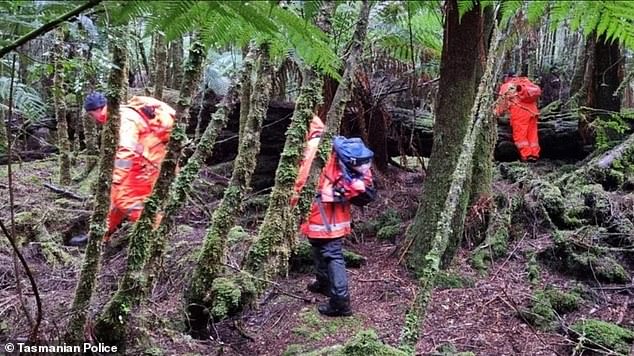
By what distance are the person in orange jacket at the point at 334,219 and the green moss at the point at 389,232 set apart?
142cm

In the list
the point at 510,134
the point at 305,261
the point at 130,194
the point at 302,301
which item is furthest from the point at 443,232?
the point at 510,134

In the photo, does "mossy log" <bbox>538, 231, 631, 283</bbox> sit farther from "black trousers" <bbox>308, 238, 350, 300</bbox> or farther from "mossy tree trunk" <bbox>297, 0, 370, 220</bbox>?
"mossy tree trunk" <bbox>297, 0, 370, 220</bbox>

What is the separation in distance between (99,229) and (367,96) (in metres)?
5.02

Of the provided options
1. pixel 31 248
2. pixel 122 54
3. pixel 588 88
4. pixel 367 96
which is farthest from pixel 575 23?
pixel 588 88

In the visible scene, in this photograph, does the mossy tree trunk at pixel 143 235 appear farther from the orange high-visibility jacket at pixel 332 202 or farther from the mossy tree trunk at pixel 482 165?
the mossy tree trunk at pixel 482 165

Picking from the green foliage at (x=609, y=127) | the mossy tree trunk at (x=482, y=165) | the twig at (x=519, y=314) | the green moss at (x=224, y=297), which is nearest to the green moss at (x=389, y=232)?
the mossy tree trunk at (x=482, y=165)

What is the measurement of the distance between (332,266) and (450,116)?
184cm

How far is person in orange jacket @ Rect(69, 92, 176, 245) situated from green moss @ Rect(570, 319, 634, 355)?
392 centimetres

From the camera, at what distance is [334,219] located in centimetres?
516

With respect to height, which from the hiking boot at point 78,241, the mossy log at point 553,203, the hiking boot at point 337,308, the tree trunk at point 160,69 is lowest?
the hiking boot at point 337,308

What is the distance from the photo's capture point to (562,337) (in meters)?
4.59

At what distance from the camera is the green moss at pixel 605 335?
4.30m

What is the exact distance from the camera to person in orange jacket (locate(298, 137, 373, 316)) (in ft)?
16.3

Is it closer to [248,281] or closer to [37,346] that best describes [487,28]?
[248,281]
